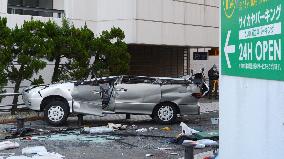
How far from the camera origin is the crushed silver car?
49.1 feet

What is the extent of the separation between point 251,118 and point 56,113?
423 inches

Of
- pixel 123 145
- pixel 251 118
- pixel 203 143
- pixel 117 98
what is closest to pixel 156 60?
pixel 117 98

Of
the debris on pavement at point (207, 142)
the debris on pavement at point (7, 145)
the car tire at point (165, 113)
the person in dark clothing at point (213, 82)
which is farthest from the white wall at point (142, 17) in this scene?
the debris on pavement at point (207, 142)

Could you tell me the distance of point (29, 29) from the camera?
17609mm

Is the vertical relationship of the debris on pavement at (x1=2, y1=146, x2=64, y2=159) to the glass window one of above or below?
below

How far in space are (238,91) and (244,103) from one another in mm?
205

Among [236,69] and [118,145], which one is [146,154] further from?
[236,69]

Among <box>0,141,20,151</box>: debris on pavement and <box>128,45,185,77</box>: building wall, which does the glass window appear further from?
<box>0,141,20,151</box>: debris on pavement

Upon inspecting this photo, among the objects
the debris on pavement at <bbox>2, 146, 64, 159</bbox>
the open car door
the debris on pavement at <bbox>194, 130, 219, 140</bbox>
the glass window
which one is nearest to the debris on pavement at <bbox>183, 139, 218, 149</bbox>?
the debris on pavement at <bbox>194, 130, 219, 140</bbox>

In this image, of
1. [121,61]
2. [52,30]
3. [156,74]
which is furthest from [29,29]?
[156,74]

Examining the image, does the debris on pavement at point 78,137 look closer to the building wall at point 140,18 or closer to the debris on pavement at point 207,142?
the debris on pavement at point 207,142

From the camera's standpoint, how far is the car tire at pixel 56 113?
1479 cm

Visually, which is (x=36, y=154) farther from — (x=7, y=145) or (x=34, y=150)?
(x=7, y=145)

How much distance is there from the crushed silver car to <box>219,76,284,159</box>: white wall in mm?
9800
